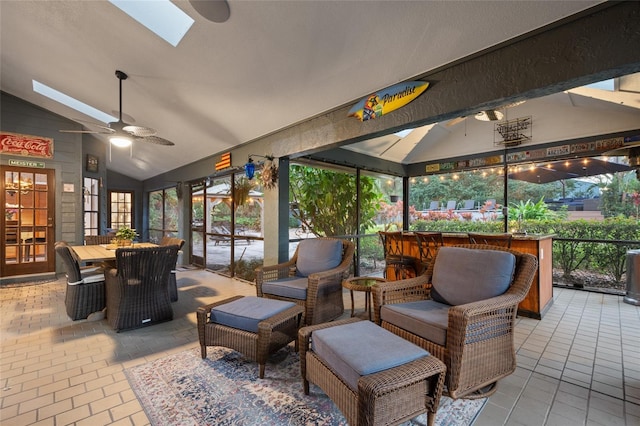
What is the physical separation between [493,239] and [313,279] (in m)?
2.83

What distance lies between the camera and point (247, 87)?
3.55 m

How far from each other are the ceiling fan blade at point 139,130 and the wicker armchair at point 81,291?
159cm

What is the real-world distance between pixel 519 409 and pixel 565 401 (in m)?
0.40

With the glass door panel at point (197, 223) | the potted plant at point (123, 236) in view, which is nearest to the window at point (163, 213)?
the glass door panel at point (197, 223)

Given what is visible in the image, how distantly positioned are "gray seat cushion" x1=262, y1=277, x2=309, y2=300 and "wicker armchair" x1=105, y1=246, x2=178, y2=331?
1215 millimetres

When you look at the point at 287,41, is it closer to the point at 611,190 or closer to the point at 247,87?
the point at 247,87

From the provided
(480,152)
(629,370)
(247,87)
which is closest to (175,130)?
(247,87)

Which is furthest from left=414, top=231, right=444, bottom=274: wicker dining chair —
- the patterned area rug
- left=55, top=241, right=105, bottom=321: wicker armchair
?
left=55, top=241, right=105, bottom=321: wicker armchair

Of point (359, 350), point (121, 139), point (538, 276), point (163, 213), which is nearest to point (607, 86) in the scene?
point (538, 276)

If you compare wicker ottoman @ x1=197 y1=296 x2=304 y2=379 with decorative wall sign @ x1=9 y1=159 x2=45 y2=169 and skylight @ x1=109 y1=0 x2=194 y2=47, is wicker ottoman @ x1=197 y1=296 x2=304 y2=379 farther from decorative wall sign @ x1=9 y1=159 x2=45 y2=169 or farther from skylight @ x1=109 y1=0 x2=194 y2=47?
decorative wall sign @ x1=9 y1=159 x2=45 y2=169

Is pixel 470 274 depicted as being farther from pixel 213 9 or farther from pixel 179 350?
pixel 213 9

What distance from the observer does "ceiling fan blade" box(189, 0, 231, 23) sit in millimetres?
2447

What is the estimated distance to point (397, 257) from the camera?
4.48 metres

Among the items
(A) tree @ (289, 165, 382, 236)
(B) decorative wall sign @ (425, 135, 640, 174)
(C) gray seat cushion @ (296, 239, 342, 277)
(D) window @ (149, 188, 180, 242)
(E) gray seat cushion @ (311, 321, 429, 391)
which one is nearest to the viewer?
(E) gray seat cushion @ (311, 321, 429, 391)
